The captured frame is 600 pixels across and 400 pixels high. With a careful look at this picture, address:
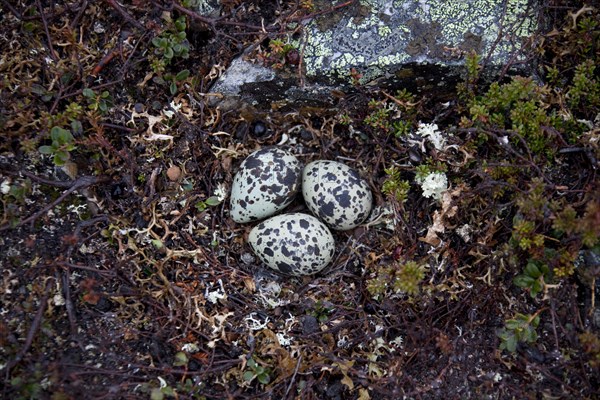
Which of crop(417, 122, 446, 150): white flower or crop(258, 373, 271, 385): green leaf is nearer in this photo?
crop(258, 373, 271, 385): green leaf

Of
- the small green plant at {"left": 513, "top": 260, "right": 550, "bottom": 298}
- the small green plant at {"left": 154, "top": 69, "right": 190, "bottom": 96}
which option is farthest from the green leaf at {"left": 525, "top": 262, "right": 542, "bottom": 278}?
the small green plant at {"left": 154, "top": 69, "right": 190, "bottom": 96}

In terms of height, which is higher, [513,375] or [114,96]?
[114,96]

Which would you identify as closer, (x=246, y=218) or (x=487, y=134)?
(x=487, y=134)

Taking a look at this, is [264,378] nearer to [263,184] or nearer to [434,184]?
[263,184]

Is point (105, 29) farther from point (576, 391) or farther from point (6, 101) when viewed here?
point (576, 391)

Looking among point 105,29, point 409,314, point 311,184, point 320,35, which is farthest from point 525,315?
point 105,29

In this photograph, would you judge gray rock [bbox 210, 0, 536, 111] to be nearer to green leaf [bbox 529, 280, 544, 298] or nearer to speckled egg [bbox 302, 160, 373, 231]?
speckled egg [bbox 302, 160, 373, 231]
